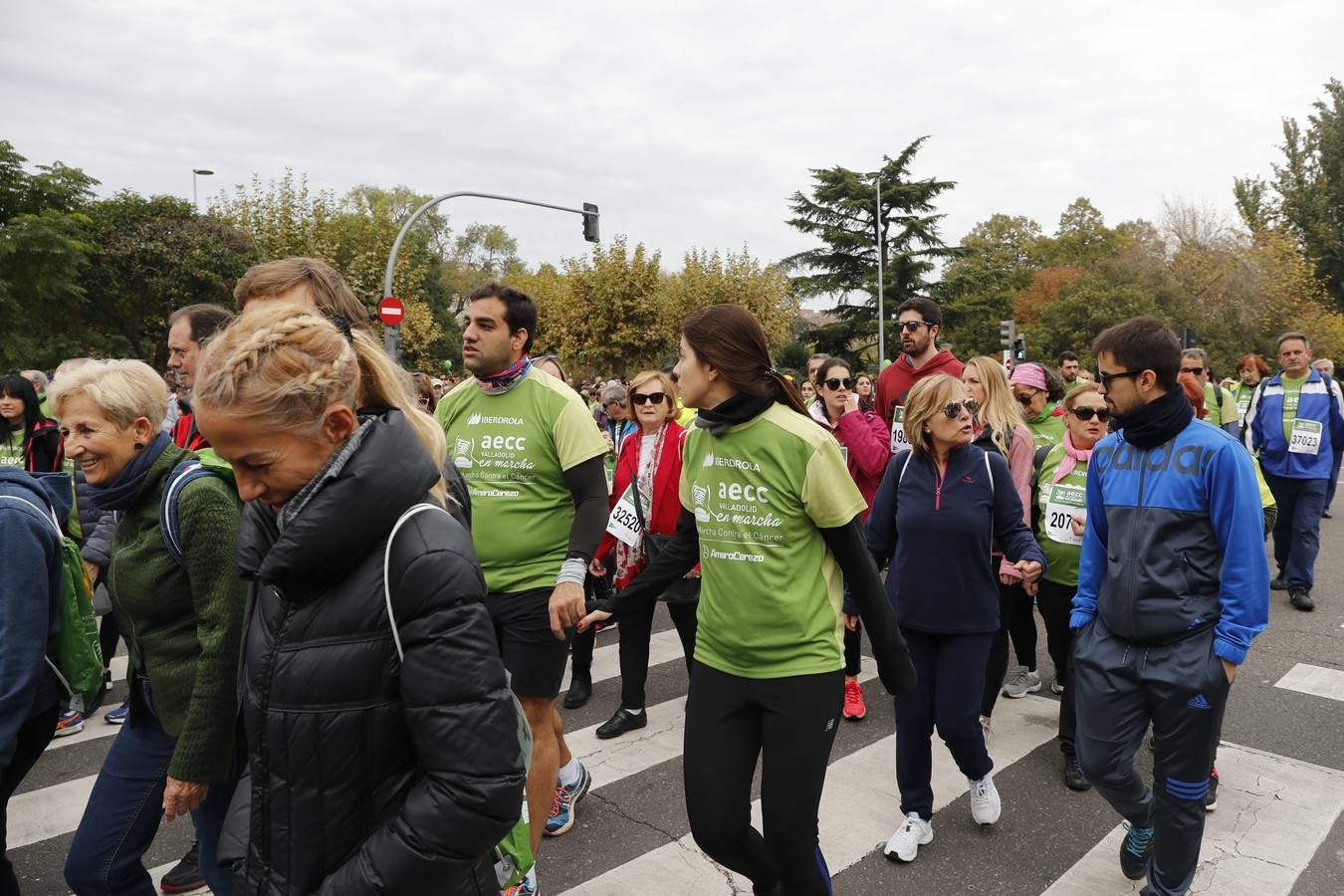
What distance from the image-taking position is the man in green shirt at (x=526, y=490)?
3564mm

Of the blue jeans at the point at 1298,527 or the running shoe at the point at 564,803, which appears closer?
the running shoe at the point at 564,803

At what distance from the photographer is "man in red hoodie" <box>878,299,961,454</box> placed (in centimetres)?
580

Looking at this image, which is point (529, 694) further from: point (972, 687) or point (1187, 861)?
point (1187, 861)

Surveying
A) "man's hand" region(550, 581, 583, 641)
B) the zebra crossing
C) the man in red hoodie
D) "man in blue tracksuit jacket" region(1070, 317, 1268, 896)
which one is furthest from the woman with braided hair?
the man in red hoodie

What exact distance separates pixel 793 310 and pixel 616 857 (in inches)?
1644

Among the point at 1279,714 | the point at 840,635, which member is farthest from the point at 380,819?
the point at 1279,714

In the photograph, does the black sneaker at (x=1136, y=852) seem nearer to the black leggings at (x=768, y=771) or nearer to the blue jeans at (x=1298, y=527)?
the black leggings at (x=768, y=771)

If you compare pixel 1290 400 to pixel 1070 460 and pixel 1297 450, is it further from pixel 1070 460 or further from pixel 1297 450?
pixel 1070 460

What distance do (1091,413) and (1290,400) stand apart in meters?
5.13

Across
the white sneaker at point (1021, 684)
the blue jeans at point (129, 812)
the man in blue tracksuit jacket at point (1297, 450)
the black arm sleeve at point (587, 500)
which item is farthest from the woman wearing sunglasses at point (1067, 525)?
the man in blue tracksuit jacket at point (1297, 450)

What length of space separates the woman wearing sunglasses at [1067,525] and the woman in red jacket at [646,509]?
1.97 m

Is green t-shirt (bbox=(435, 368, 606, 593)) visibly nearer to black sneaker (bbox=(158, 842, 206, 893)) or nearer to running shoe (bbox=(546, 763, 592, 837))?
running shoe (bbox=(546, 763, 592, 837))

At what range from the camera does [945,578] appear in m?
3.74

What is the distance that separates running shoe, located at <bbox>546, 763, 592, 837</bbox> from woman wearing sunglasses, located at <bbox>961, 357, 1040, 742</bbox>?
2054mm
